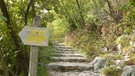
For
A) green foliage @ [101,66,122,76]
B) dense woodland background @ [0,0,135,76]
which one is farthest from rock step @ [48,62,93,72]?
green foliage @ [101,66,122,76]

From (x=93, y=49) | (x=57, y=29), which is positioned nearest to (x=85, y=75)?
(x=93, y=49)

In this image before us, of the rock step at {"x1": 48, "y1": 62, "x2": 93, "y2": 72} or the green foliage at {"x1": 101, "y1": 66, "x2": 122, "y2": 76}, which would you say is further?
the rock step at {"x1": 48, "y1": 62, "x2": 93, "y2": 72}

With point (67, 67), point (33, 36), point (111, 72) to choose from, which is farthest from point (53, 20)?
point (33, 36)

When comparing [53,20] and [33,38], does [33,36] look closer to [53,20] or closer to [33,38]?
[33,38]

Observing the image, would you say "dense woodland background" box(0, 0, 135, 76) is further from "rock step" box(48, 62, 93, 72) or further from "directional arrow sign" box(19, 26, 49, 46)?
"rock step" box(48, 62, 93, 72)

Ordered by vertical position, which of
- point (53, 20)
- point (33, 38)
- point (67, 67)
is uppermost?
point (53, 20)

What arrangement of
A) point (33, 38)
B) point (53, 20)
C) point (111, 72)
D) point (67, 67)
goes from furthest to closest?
point (53, 20)
point (67, 67)
point (111, 72)
point (33, 38)

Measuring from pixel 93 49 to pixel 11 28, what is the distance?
508 cm

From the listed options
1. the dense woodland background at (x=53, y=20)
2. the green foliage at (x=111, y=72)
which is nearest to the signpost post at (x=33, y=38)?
the dense woodland background at (x=53, y=20)

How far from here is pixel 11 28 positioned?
4863 millimetres

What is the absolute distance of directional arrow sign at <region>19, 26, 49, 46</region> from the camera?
3.04 metres

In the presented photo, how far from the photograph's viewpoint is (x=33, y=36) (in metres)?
3.07

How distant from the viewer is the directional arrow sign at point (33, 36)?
3.04 meters

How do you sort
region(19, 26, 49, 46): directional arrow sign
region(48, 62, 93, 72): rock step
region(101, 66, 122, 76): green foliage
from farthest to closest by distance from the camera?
region(48, 62, 93, 72): rock step
region(101, 66, 122, 76): green foliage
region(19, 26, 49, 46): directional arrow sign
